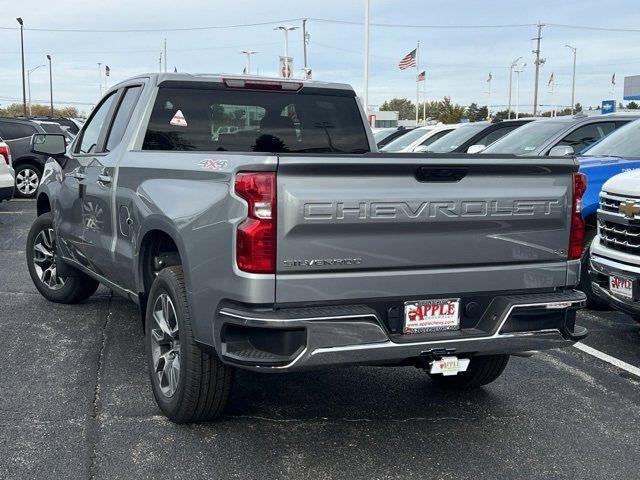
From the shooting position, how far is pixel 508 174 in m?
3.93

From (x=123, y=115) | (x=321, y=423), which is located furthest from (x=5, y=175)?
(x=321, y=423)

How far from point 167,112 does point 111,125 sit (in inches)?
32.2

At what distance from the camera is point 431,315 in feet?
12.4

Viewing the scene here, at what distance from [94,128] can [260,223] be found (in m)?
3.34

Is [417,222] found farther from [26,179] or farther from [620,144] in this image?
[26,179]

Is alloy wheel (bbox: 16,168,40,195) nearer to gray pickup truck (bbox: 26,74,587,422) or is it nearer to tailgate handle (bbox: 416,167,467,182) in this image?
gray pickup truck (bbox: 26,74,587,422)

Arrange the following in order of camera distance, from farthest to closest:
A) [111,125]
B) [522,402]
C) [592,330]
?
[592,330] < [111,125] < [522,402]

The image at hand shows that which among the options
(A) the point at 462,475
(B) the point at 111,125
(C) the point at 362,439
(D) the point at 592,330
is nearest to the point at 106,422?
(C) the point at 362,439

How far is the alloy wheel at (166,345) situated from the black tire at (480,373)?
1.63 metres

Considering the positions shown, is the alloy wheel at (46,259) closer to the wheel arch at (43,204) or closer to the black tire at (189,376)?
the wheel arch at (43,204)

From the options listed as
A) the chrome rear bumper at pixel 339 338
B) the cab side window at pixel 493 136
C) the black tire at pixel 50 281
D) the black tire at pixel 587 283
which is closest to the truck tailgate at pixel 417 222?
the chrome rear bumper at pixel 339 338

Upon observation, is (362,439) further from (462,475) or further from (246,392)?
(246,392)

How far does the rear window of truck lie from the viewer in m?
5.16

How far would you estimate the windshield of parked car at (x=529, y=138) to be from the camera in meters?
9.57
